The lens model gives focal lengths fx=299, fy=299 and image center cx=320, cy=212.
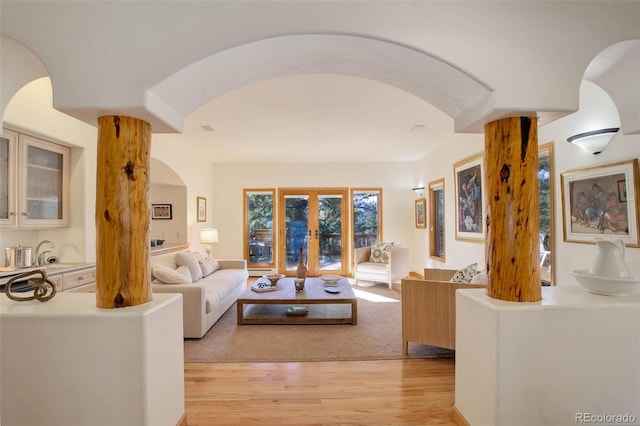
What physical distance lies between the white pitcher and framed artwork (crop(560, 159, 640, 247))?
66 cm

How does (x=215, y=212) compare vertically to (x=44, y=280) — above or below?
above

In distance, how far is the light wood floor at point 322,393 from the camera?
204cm

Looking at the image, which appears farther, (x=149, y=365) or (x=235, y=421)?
(x=235, y=421)

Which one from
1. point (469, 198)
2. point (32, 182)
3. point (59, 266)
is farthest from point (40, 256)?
point (469, 198)

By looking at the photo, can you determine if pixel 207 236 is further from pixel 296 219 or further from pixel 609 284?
pixel 609 284

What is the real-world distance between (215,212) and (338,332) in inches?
181

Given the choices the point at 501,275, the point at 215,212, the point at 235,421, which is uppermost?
the point at 215,212

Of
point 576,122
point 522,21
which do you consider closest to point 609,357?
point 522,21

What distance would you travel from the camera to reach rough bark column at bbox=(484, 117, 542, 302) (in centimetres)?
169

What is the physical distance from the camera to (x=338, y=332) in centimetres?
Answer: 349

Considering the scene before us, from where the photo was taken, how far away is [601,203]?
2.46m

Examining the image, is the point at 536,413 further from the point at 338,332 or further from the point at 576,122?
the point at 576,122

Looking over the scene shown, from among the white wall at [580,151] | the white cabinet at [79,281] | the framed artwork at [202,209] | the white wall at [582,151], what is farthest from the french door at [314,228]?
the white wall at [582,151]

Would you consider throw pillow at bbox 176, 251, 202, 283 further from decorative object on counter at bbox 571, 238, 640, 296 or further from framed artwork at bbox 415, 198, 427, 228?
framed artwork at bbox 415, 198, 427, 228
